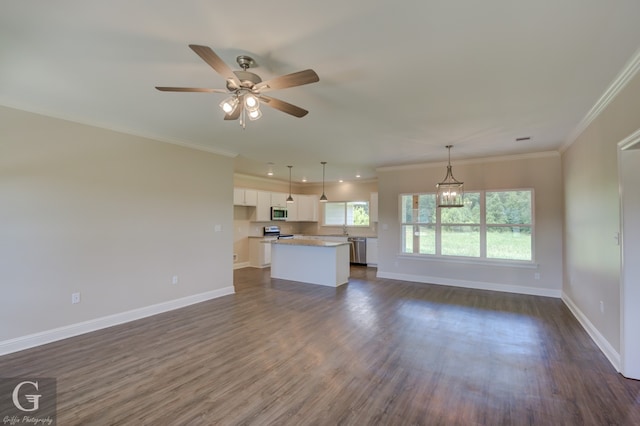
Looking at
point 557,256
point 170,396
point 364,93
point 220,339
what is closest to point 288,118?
point 364,93

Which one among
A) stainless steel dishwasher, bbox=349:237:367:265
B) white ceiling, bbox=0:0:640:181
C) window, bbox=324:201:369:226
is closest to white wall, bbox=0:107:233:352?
white ceiling, bbox=0:0:640:181

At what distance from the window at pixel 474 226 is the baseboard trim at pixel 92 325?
174 inches

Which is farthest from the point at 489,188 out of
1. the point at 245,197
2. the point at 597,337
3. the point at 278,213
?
the point at 245,197

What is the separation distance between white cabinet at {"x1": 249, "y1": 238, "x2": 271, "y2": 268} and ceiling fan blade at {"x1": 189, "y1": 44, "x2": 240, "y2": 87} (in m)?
6.38

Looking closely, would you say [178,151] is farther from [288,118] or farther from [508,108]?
[508,108]

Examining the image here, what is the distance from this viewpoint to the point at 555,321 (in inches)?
156

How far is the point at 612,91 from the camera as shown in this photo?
8.87 feet

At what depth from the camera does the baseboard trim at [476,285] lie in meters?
5.25

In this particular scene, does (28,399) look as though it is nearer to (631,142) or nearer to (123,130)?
(123,130)

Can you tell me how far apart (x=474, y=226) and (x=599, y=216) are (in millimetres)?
2630

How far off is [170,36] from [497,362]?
13.1 feet

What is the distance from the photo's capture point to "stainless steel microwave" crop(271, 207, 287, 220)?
863 centimetres

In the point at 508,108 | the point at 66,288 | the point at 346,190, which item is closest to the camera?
the point at 508,108

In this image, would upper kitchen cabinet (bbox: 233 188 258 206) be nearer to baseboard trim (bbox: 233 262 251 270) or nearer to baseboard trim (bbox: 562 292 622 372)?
baseboard trim (bbox: 233 262 251 270)
